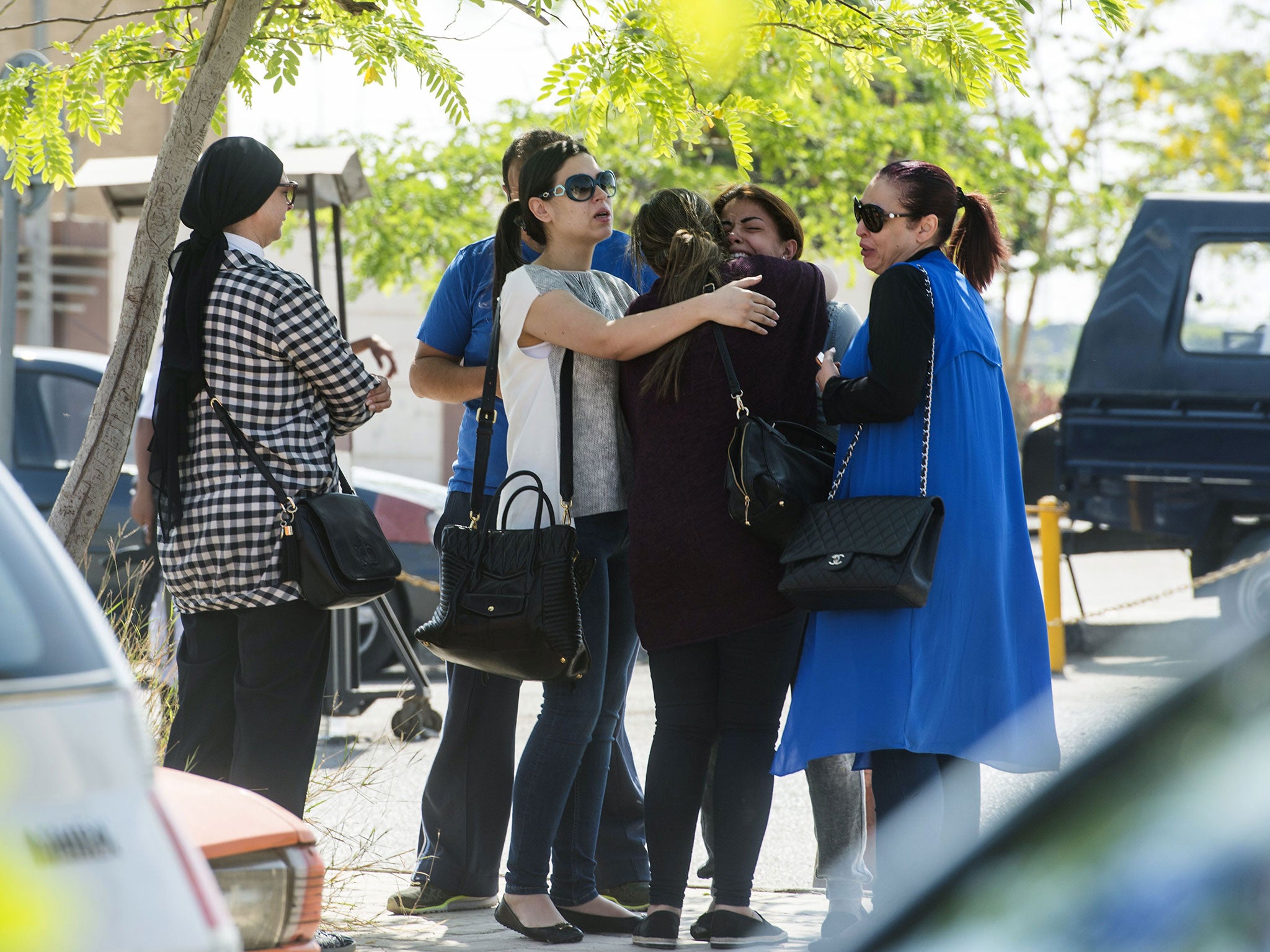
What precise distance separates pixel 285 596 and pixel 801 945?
1529 millimetres

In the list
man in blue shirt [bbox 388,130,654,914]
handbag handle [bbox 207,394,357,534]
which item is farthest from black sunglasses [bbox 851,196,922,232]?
handbag handle [bbox 207,394,357,534]

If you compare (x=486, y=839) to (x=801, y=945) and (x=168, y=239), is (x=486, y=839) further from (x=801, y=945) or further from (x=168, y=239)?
(x=168, y=239)

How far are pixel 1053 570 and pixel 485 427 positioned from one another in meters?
6.04

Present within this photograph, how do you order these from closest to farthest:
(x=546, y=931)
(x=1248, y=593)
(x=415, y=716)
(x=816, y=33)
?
(x=546, y=931) → (x=816, y=33) → (x=415, y=716) → (x=1248, y=593)

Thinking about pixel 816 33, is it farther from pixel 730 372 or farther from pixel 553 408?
pixel 553 408

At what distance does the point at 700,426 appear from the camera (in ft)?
11.0

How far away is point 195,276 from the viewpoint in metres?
3.34

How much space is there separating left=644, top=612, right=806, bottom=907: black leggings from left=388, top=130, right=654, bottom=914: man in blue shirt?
0.64m

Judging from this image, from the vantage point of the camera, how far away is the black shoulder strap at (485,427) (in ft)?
11.6

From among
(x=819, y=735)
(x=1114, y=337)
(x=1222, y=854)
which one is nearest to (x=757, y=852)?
(x=819, y=735)

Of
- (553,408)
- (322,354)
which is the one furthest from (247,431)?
(553,408)

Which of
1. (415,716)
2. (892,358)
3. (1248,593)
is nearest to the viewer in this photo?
(892,358)

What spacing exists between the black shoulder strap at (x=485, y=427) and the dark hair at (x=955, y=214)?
3.31 feet

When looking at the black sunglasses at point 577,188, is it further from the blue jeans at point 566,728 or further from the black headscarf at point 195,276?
the blue jeans at point 566,728
